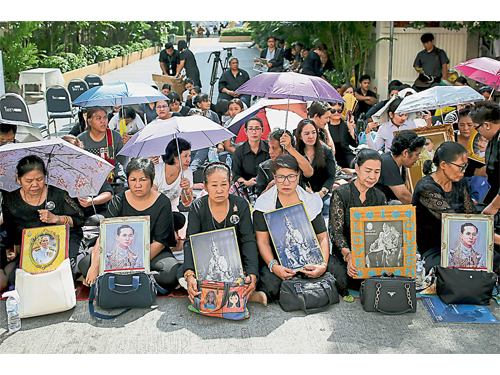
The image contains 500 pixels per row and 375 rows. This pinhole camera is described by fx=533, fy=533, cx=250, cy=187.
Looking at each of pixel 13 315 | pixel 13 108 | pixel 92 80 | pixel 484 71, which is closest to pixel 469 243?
pixel 484 71

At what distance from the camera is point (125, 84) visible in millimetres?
7281

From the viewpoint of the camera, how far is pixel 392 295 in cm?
421

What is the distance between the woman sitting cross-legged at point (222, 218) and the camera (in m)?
4.39

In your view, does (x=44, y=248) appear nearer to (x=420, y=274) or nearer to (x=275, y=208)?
(x=275, y=208)

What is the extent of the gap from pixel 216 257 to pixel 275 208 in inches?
27.3

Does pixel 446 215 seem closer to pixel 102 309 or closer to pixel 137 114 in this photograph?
pixel 102 309

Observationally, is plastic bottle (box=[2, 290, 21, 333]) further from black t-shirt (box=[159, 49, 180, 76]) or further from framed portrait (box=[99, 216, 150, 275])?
black t-shirt (box=[159, 49, 180, 76])

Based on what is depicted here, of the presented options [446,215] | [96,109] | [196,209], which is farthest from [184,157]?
[446,215]

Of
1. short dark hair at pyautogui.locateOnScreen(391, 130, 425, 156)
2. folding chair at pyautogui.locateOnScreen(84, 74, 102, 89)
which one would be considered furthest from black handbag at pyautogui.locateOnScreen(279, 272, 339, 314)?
folding chair at pyautogui.locateOnScreen(84, 74, 102, 89)

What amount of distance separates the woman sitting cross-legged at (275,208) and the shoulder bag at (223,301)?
337mm

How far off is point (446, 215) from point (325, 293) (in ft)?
3.98

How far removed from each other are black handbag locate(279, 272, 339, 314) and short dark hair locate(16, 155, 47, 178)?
2.29m

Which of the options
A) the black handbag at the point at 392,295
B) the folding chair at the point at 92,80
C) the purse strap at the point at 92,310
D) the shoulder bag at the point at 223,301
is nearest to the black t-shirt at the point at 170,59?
the folding chair at the point at 92,80

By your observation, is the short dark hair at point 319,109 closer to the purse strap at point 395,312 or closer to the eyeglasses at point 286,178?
the eyeglasses at point 286,178
